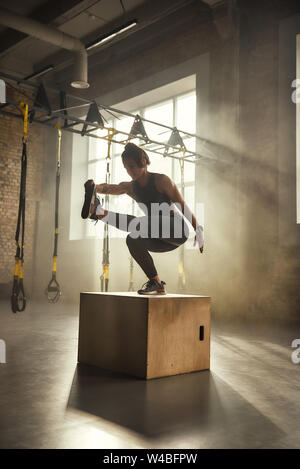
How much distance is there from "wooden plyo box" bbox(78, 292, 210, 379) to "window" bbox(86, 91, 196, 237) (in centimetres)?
430

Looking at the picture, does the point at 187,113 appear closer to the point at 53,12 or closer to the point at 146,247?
the point at 53,12

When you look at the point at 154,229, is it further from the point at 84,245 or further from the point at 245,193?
the point at 84,245

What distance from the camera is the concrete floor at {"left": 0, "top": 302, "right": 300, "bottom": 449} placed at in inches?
75.0

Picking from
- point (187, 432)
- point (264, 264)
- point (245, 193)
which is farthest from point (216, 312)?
point (187, 432)

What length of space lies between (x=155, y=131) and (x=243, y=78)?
2.69 meters

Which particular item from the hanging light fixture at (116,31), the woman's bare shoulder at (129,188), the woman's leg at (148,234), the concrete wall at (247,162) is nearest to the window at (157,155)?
the concrete wall at (247,162)

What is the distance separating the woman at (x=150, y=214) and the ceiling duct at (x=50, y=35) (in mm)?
5280

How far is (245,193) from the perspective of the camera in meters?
7.07

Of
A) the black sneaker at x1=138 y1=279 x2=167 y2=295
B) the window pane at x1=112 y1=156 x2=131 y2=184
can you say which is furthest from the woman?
the window pane at x1=112 y1=156 x2=131 y2=184

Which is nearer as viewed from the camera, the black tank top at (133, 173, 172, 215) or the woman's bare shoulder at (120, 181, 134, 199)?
the black tank top at (133, 173, 172, 215)

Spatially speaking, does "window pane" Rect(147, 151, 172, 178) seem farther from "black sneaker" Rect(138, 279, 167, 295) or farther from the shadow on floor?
the shadow on floor

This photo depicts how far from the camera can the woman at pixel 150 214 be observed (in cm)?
358

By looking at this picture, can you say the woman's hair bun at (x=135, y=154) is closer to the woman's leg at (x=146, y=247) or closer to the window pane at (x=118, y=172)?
the woman's leg at (x=146, y=247)

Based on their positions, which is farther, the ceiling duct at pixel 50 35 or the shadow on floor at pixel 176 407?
the ceiling duct at pixel 50 35
